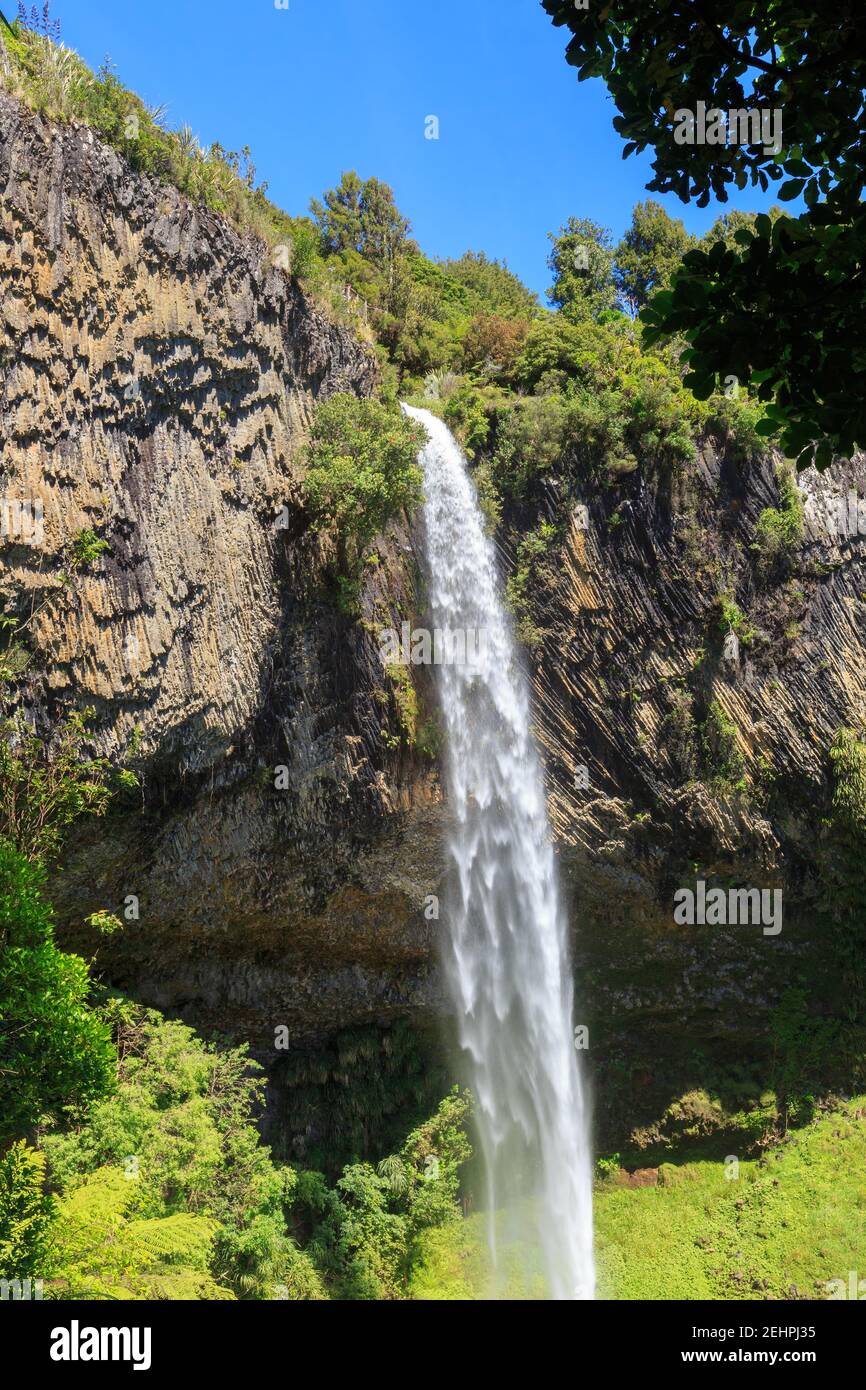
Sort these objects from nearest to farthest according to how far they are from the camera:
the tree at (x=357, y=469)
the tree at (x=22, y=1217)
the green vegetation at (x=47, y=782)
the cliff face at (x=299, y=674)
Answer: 1. the tree at (x=22, y=1217)
2. the green vegetation at (x=47, y=782)
3. the cliff face at (x=299, y=674)
4. the tree at (x=357, y=469)

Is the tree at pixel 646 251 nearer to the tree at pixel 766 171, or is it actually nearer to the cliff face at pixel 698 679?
the cliff face at pixel 698 679

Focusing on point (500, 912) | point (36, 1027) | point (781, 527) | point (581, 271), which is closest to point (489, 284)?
point (581, 271)

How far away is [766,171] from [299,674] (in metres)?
11.1

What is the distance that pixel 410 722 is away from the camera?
14992 millimetres

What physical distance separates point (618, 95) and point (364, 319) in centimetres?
1412

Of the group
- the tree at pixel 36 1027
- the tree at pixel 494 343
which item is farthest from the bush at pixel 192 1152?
the tree at pixel 494 343

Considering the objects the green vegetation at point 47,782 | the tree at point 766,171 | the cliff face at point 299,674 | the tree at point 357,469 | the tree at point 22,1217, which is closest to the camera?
the tree at point 766,171

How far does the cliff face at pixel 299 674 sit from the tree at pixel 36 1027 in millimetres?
3186

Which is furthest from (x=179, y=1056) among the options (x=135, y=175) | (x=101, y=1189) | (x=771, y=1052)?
(x=135, y=175)

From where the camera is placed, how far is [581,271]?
22.2 meters

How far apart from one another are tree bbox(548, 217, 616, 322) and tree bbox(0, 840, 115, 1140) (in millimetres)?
15269

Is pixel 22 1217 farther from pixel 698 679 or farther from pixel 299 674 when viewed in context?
pixel 698 679

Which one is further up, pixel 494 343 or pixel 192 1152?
pixel 494 343

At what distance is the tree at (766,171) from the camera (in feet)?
11.0
